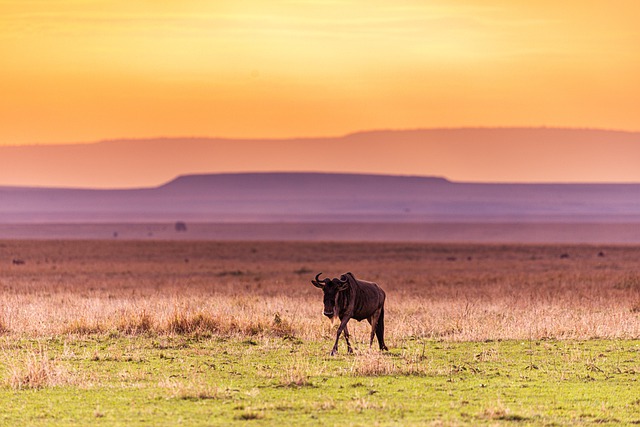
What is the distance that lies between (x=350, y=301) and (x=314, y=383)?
4057 mm

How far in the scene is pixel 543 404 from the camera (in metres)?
14.7

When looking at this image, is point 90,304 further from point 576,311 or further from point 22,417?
point 22,417

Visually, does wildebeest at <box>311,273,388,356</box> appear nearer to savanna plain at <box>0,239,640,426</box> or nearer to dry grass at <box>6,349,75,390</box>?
savanna plain at <box>0,239,640,426</box>

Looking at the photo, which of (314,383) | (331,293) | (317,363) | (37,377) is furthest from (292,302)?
(37,377)

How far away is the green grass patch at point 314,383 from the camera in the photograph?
1373 centimetres

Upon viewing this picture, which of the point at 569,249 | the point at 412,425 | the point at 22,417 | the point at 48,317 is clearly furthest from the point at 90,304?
the point at 569,249

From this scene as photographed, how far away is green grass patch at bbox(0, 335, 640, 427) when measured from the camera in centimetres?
1373

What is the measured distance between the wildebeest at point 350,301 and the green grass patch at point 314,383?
2.04 feet

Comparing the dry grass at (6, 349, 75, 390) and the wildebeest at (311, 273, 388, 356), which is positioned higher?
the wildebeest at (311, 273, 388, 356)

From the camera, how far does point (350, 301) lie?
20297mm

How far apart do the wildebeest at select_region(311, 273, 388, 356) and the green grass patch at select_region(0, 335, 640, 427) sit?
62 cm

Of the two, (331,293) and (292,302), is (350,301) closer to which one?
(331,293)

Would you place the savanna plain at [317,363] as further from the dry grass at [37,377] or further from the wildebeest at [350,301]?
the wildebeest at [350,301]

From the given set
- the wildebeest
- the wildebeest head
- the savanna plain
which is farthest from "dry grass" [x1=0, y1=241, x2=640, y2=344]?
the wildebeest head
